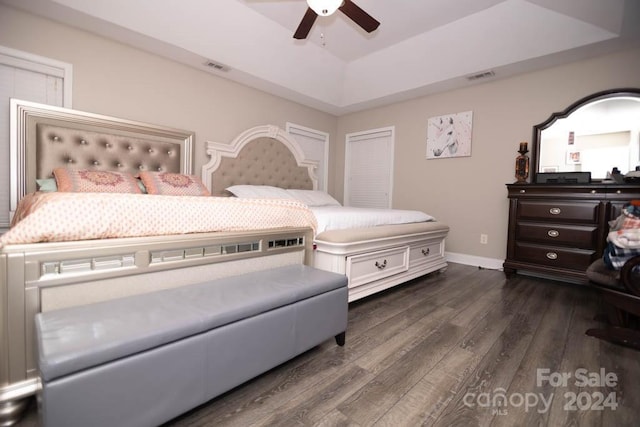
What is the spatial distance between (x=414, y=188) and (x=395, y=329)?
2753mm

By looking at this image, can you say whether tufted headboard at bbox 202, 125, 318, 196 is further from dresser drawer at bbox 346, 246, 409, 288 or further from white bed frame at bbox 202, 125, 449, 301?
dresser drawer at bbox 346, 246, 409, 288

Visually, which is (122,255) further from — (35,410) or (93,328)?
(35,410)

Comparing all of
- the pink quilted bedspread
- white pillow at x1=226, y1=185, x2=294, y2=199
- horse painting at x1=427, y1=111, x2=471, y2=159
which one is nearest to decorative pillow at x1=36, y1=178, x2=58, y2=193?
the pink quilted bedspread

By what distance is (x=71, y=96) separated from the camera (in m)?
2.50

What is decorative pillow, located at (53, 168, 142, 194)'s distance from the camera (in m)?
2.13

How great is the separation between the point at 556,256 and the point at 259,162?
3442 millimetres

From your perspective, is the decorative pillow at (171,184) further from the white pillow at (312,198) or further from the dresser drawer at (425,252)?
the dresser drawer at (425,252)

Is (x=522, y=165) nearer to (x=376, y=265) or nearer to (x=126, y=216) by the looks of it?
(x=376, y=265)

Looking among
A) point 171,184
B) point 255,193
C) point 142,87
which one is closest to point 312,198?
point 255,193

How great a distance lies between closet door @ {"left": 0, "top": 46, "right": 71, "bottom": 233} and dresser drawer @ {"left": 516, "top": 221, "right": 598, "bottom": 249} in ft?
14.8

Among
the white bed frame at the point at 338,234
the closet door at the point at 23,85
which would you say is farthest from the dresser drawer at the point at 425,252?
the closet door at the point at 23,85

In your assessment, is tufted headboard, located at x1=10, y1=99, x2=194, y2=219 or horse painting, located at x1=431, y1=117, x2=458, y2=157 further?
horse painting, located at x1=431, y1=117, x2=458, y2=157

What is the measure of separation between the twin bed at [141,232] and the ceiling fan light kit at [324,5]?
1.45 m

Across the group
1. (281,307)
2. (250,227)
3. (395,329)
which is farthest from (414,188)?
(281,307)
